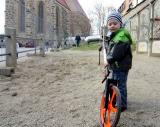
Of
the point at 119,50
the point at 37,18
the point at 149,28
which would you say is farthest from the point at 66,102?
the point at 37,18

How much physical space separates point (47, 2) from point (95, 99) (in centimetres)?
5045

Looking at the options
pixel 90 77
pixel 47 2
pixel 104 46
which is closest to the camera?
pixel 104 46

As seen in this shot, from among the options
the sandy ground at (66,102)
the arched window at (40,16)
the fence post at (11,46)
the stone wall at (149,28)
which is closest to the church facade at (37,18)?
the arched window at (40,16)

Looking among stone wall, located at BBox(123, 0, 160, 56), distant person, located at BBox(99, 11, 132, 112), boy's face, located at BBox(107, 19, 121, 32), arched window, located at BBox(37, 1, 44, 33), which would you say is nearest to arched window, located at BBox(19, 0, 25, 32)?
arched window, located at BBox(37, 1, 44, 33)

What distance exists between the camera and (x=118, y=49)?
214 inches

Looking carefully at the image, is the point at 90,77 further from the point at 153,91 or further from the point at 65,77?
the point at 153,91

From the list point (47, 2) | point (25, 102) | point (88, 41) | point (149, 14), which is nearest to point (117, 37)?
point (25, 102)

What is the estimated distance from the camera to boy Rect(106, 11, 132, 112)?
5.43 m

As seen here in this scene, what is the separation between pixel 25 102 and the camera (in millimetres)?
7164

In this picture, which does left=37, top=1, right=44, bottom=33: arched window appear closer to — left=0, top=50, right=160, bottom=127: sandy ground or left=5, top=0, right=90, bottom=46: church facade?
left=5, top=0, right=90, bottom=46: church facade

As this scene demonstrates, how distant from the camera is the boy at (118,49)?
5.43 meters

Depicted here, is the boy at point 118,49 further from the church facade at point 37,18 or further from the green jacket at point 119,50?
the church facade at point 37,18

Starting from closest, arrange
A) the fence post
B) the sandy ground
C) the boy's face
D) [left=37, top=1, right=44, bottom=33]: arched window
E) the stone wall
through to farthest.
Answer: the boy's face, the sandy ground, the fence post, the stone wall, [left=37, top=1, right=44, bottom=33]: arched window

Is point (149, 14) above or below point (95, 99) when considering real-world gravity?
above
